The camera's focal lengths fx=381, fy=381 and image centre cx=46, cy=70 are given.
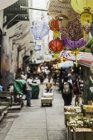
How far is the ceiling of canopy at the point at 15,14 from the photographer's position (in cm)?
1669

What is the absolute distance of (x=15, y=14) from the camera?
19.1 m

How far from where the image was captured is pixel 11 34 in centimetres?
2352

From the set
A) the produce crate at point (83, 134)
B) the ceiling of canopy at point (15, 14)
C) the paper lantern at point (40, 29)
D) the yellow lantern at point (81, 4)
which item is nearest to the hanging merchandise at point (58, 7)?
the yellow lantern at point (81, 4)

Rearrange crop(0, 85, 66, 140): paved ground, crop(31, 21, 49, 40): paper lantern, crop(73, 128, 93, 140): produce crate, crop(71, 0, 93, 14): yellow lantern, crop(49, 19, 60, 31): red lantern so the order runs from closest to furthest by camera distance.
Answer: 1. crop(71, 0, 93, 14): yellow lantern
2. crop(73, 128, 93, 140): produce crate
3. crop(49, 19, 60, 31): red lantern
4. crop(0, 85, 66, 140): paved ground
5. crop(31, 21, 49, 40): paper lantern

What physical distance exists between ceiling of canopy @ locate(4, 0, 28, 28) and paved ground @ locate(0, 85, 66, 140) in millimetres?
4784

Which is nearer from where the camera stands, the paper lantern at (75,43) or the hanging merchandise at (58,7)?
the hanging merchandise at (58,7)

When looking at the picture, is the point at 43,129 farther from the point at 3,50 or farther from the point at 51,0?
the point at 3,50

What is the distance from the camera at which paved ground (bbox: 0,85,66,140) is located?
12461 millimetres

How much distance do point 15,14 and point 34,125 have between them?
266 inches

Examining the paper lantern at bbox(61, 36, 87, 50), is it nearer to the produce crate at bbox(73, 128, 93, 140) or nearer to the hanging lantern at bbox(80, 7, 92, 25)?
the produce crate at bbox(73, 128, 93, 140)

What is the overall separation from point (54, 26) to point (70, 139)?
3.96 metres

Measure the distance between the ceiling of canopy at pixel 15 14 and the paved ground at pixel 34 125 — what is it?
478cm

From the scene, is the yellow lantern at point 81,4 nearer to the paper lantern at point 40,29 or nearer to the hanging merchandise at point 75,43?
the hanging merchandise at point 75,43

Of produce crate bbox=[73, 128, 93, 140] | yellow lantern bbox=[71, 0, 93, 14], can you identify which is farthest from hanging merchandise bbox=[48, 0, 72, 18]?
produce crate bbox=[73, 128, 93, 140]
